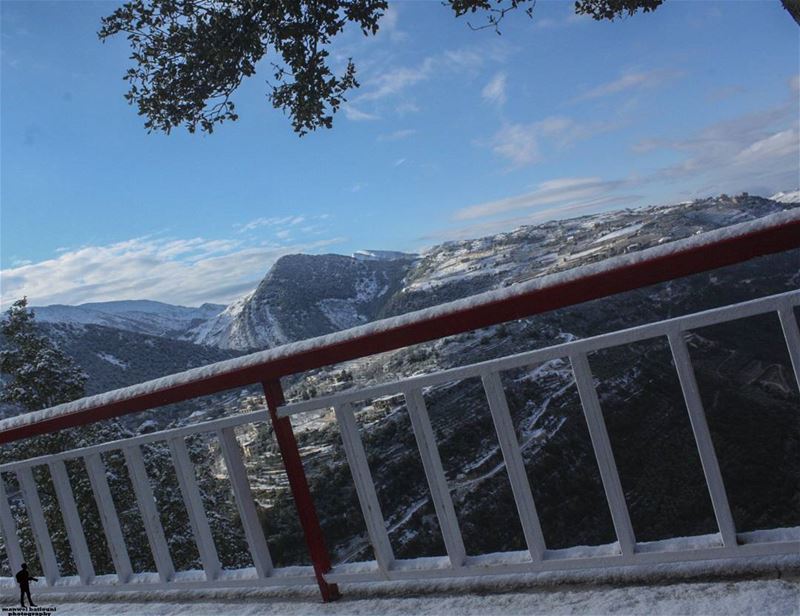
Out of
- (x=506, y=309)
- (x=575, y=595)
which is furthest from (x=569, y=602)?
(x=506, y=309)

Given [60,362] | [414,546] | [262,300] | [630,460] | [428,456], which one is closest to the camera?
[428,456]

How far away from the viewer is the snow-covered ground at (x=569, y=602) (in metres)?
1.65

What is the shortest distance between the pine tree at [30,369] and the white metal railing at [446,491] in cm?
1583

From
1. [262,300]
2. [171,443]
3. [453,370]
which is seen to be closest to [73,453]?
[171,443]

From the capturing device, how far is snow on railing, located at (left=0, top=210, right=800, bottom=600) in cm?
156

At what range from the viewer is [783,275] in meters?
23.0

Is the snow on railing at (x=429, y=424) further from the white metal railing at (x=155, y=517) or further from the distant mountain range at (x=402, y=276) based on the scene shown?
the distant mountain range at (x=402, y=276)

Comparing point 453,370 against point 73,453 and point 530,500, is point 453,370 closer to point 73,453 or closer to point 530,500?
point 530,500

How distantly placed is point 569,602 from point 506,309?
2.90 ft

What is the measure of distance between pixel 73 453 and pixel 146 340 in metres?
56.0

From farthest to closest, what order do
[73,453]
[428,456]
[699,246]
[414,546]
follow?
[414,546]
[73,453]
[428,456]
[699,246]

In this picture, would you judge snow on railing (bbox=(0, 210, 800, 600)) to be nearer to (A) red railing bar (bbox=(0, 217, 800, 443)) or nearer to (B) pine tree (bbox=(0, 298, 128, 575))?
(A) red railing bar (bbox=(0, 217, 800, 443))

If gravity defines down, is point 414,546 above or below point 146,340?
below

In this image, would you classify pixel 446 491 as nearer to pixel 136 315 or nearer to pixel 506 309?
pixel 506 309
